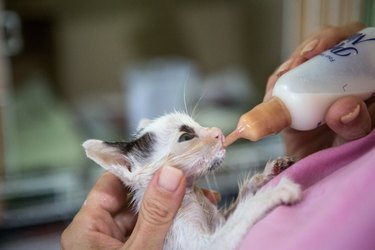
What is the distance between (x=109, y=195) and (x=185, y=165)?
16 centimetres

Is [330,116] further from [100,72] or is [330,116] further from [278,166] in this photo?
[100,72]

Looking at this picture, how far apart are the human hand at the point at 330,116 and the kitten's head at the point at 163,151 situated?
105 mm

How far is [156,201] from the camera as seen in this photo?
2.11 feet

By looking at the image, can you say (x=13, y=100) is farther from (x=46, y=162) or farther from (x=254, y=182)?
(x=254, y=182)

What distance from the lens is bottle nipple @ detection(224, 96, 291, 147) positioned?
0.62 metres

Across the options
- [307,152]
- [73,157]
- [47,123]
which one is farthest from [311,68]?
[47,123]

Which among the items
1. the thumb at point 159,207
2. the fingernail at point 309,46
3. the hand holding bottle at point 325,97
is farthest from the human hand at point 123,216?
the fingernail at point 309,46

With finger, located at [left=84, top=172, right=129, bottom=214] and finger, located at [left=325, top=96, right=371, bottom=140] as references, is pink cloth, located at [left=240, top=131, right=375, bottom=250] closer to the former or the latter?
finger, located at [left=325, top=96, right=371, bottom=140]

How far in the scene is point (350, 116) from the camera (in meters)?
0.63

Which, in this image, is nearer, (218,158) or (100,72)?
(218,158)

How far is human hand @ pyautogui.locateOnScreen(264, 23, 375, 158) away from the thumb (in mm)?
185

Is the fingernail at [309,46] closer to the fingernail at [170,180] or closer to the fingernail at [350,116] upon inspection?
the fingernail at [350,116]

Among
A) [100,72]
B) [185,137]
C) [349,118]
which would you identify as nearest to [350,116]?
[349,118]

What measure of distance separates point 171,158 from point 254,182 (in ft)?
0.38
